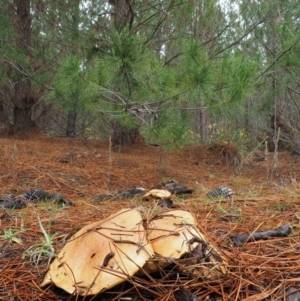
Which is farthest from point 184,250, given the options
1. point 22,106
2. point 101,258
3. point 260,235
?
point 22,106

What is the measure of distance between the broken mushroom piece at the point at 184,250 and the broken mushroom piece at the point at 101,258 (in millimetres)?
38

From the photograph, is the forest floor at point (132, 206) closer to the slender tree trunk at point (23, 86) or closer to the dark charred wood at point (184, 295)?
the dark charred wood at point (184, 295)

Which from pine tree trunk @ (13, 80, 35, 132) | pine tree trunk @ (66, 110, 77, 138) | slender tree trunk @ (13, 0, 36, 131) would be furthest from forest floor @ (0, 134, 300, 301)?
pine tree trunk @ (66, 110, 77, 138)

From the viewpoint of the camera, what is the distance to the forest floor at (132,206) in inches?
50.4

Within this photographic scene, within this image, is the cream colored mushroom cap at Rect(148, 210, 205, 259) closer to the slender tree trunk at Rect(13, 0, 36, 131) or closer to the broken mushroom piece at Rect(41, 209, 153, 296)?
the broken mushroom piece at Rect(41, 209, 153, 296)

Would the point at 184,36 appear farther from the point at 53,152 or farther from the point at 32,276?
the point at 32,276

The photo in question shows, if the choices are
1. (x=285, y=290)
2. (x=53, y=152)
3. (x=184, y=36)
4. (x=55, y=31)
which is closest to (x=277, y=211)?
(x=285, y=290)

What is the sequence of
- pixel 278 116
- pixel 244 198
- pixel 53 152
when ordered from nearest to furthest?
pixel 244 198 → pixel 53 152 → pixel 278 116

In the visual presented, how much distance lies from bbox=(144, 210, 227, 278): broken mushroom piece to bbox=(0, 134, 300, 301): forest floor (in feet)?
0.15

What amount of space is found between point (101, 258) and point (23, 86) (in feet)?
19.5

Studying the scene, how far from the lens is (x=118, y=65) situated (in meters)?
3.61

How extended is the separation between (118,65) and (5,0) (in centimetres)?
340

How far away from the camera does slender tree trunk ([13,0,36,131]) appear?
18.9 ft

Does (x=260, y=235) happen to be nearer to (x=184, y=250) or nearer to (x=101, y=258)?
(x=184, y=250)
